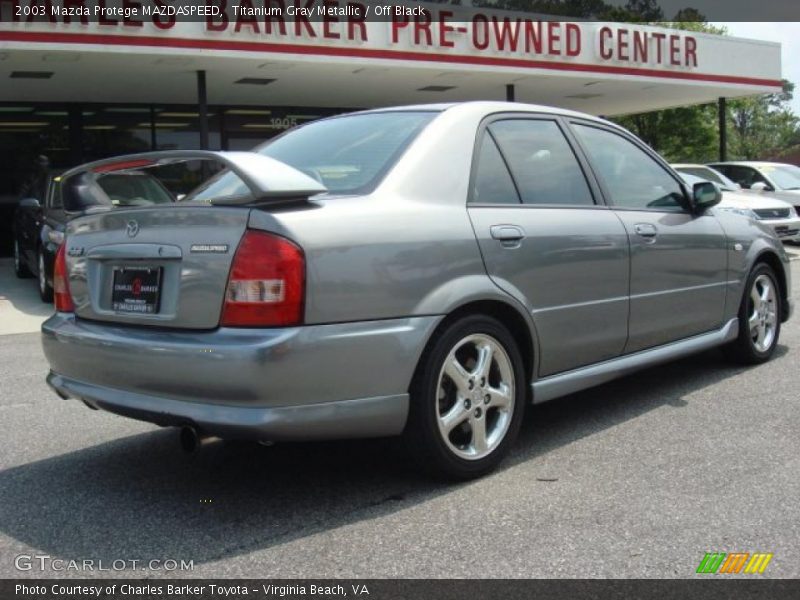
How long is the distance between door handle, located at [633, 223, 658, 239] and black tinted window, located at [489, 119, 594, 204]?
332mm

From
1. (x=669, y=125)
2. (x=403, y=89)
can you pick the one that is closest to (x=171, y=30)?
(x=403, y=89)

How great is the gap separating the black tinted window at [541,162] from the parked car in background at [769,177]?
453 inches

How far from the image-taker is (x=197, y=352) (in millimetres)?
3275

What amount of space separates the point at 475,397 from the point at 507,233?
2.51 ft

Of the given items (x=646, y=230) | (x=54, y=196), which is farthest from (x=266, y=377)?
(x=54, y=196)

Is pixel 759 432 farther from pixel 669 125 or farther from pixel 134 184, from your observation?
pixel 669 125

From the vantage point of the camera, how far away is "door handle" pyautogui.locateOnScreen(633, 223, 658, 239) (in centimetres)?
477

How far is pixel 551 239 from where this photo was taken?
165 inches

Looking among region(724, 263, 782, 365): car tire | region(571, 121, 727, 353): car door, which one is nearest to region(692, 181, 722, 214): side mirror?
region(571, 121, 727, 353): car door

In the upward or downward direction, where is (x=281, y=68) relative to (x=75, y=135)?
upward

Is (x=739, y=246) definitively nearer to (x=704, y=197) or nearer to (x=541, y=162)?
(x=704, y=197)

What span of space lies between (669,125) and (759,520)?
35658 millimetres

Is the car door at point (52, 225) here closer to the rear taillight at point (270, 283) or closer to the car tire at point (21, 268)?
the car tire at point (21, 268)

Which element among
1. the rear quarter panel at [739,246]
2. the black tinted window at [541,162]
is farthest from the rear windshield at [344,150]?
the rear quarter panel at [739,246]
